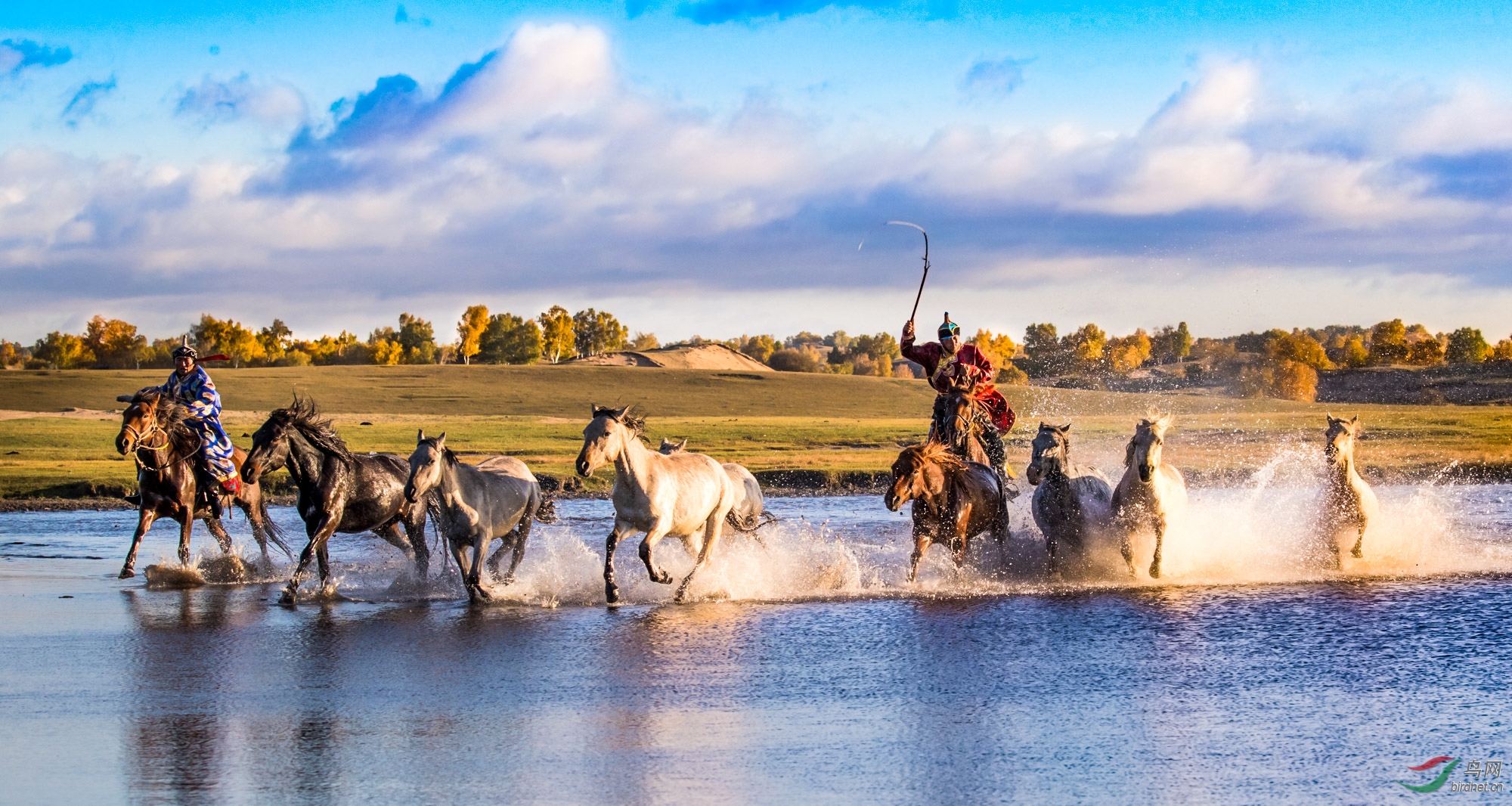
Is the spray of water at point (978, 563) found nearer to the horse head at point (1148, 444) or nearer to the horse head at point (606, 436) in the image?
the horse head at point (1148, 444)

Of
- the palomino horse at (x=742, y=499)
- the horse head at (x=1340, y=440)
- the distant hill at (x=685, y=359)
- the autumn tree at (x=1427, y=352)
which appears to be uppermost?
the autumn tree at (x=1427, y=352)

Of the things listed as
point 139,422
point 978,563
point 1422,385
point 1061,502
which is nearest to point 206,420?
point 139,422

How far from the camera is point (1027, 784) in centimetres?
689

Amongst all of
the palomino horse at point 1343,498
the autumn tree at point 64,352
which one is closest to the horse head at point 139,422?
the palomino horse at point 1343,498

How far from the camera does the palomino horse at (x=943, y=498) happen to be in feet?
46.6

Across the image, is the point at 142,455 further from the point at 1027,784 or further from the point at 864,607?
the point at 1027,784

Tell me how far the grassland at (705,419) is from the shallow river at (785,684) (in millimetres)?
14280

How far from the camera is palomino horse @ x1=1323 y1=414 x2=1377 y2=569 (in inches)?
583

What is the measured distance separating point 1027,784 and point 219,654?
6715 mm

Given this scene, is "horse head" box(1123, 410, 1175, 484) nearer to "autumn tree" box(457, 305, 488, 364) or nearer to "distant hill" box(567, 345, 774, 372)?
"distant hill" box(567, 345, 774, 372)

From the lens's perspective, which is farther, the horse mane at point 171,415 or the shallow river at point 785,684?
the horse mane at point 171,415

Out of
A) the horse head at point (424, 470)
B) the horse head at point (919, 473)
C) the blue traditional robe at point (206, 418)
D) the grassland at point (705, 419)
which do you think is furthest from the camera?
the grassland at point (705, 419)

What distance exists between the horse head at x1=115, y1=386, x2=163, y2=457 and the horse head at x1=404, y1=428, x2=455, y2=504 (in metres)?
3.66

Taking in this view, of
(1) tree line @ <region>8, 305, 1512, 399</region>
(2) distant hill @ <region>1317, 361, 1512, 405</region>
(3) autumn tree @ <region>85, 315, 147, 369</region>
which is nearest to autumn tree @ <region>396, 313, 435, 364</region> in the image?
(1) tree line @ <region>8, 305, 1512, 399</region>
